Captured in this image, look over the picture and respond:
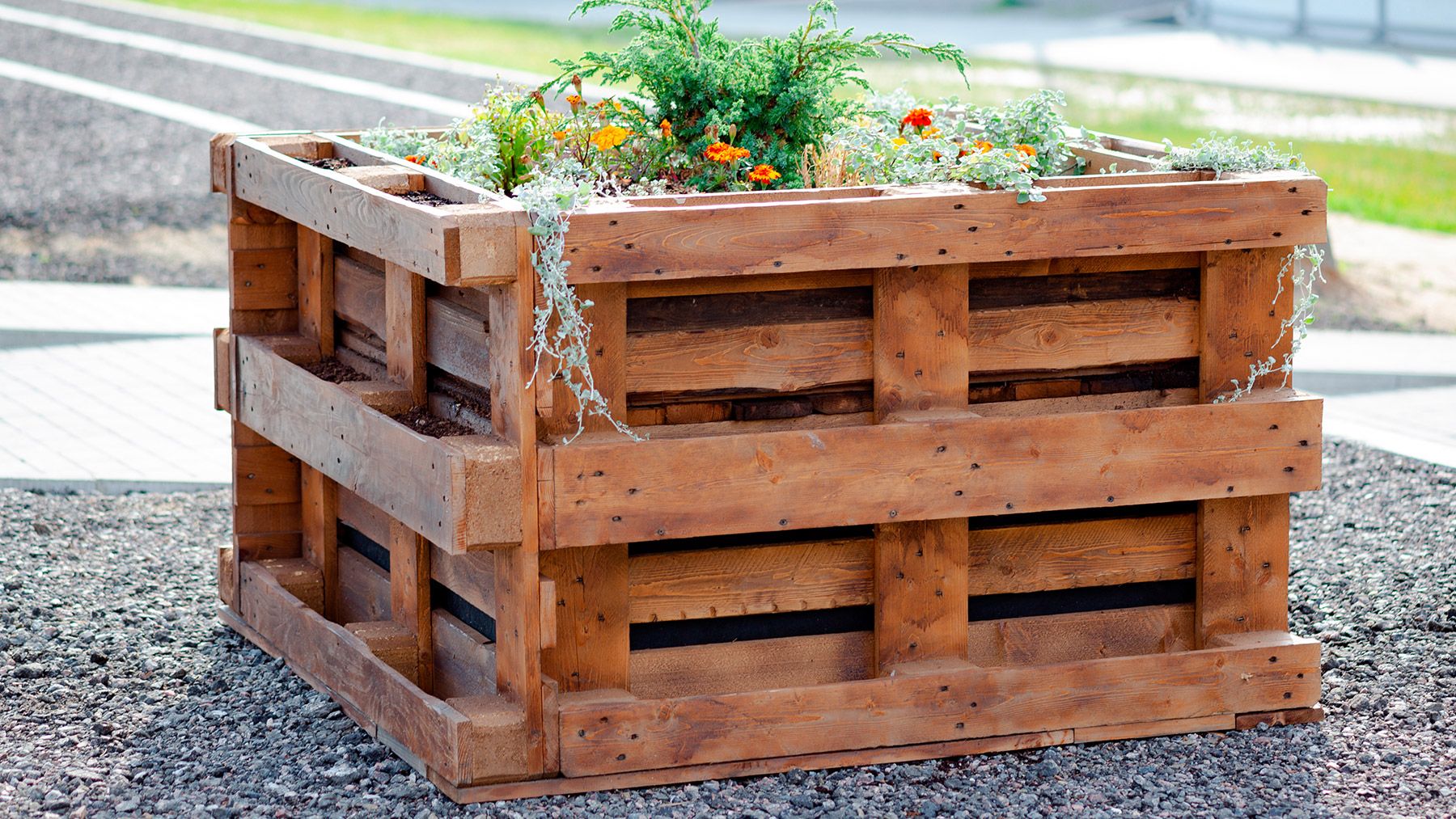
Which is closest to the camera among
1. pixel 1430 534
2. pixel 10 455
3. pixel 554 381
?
pixel 554 381

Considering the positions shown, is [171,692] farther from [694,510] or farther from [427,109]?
[427,109]

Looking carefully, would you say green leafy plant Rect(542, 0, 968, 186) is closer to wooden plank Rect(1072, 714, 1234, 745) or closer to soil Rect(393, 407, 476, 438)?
soil Rect(393, 407, 476, 438)

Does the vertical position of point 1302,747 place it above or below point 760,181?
below

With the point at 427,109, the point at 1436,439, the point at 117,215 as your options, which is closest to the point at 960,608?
the point at 1436,439

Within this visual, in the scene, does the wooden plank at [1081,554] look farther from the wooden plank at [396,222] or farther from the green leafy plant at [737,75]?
the wooden plank at [396,222]

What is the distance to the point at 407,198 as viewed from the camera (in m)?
4.20

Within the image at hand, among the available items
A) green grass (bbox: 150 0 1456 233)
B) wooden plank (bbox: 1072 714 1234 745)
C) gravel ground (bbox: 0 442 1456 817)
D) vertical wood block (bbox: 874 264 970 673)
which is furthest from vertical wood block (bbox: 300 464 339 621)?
green grass (bbox: 150 0 1456 233)

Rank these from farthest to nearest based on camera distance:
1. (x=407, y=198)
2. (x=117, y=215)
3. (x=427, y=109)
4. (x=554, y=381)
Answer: (x=427, y=109)
(x=117, y=215)
(x=407, y=198)
(x=554, y=381)

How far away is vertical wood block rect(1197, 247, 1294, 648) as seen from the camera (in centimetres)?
433

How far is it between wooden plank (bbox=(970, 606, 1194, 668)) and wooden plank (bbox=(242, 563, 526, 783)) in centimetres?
120

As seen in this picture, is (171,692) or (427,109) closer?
(171,692)

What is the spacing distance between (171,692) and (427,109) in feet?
34.3

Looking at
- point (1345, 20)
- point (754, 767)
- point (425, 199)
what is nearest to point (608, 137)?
point (425, 199)

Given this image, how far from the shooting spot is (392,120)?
14328 mm
